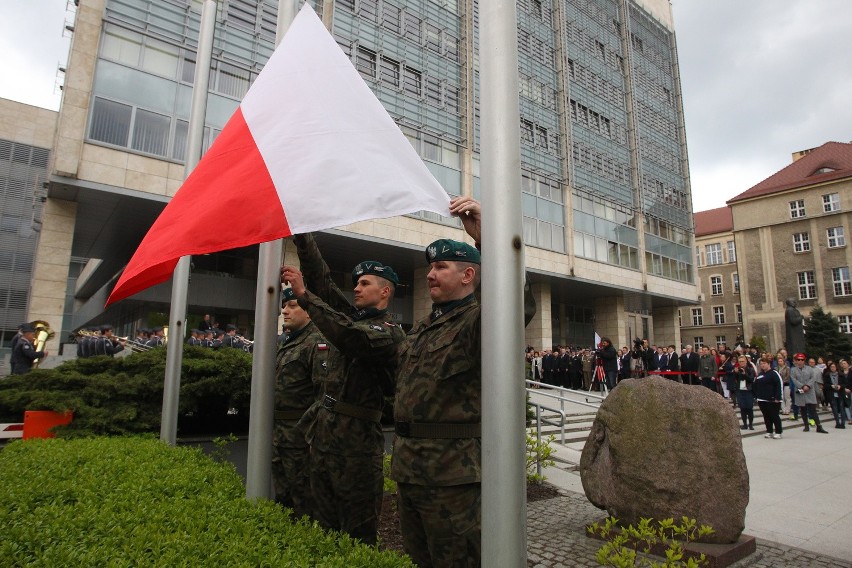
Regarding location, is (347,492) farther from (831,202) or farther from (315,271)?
(831,202)

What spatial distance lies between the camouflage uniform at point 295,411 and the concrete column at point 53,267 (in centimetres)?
1347

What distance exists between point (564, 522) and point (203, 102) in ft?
19.2

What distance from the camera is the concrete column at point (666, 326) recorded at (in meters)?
38.4

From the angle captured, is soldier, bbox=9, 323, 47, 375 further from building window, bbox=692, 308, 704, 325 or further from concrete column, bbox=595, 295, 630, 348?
building window, bbox=692, 308, 704, 325

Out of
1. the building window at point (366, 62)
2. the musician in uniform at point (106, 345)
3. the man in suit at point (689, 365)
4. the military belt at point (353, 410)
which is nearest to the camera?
the military belt at point (353, 410)

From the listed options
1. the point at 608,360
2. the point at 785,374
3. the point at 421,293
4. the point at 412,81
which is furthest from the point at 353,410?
the point at 421,293

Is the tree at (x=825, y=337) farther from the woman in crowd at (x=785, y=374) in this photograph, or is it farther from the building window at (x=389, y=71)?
the building window at (x=389, y=71)

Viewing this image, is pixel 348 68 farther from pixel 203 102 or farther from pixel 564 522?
pixel 564 522

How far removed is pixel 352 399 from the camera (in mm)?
3494

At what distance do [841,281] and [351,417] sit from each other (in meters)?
53.9

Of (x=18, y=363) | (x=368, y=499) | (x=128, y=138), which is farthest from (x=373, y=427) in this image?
(x=128, y=138)

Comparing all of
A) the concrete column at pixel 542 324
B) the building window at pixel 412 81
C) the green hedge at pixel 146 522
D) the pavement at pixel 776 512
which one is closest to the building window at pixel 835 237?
the concrete column at pixel 542 324

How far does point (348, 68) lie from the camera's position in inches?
121

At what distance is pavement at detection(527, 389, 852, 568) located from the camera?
4496mm
